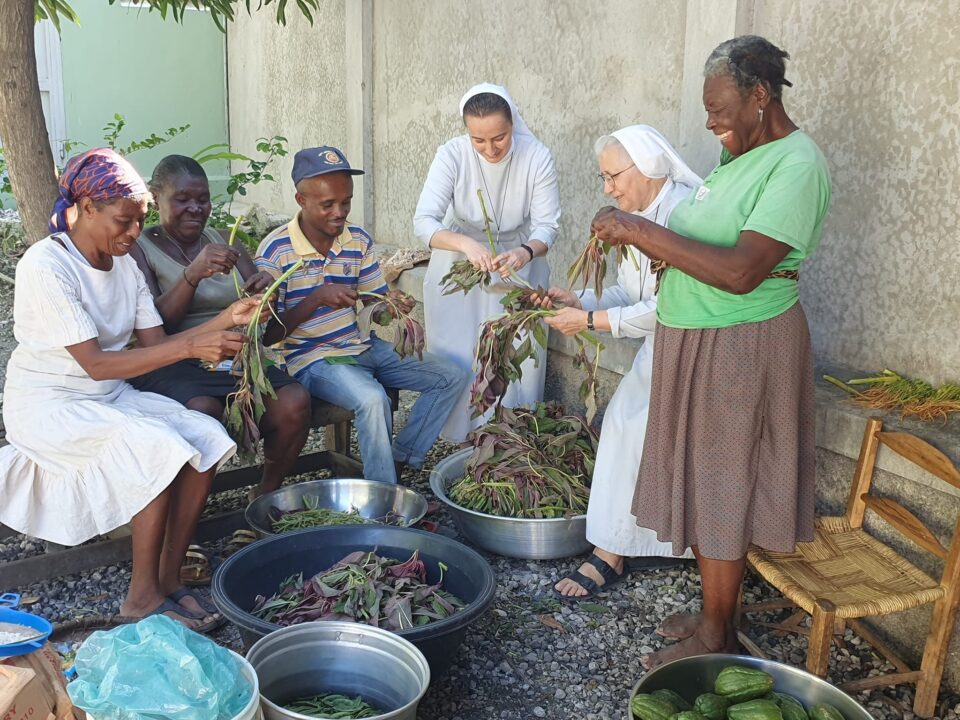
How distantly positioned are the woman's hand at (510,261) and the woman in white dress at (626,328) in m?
0.38

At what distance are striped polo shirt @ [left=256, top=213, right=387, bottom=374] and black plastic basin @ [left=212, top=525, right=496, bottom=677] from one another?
1134 millimetres

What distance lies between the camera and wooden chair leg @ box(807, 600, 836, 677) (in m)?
2.73

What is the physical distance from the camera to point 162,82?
10.9 metres

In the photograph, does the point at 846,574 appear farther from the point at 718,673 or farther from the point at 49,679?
the point at 49,679

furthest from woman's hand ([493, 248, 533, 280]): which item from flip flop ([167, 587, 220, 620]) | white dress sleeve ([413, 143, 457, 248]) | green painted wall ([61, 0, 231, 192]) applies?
green painted wall ([61, 0, 231, 192])

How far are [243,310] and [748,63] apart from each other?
200 cm

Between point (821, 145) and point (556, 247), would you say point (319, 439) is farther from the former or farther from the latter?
point (821, 145)

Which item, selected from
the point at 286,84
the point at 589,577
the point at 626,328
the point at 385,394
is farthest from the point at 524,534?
the point at 286,84

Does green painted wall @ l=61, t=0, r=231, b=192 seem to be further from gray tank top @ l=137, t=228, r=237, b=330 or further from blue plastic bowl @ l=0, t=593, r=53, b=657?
blue plastic bowl @ l=0, t=593, r=53, b=657

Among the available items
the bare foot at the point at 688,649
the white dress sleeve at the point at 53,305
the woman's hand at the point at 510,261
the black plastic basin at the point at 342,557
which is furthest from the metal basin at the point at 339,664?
the woman's hand at the point at 510,261

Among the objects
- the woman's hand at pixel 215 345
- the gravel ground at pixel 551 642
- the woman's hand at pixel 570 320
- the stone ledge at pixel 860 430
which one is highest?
the woman's hand at pixel 570 320

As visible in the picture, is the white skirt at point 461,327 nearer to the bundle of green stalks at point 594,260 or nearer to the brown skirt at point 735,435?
the bundle of green stalks at point 594,260

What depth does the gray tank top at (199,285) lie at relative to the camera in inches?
153

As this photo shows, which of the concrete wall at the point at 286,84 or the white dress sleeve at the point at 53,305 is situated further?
the concrete wall at the point at 286,84
